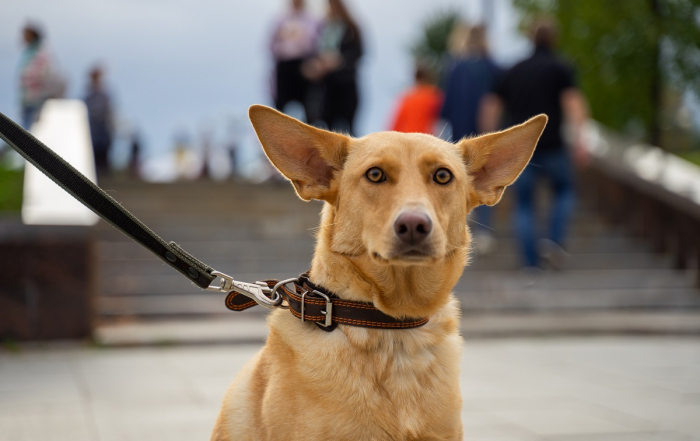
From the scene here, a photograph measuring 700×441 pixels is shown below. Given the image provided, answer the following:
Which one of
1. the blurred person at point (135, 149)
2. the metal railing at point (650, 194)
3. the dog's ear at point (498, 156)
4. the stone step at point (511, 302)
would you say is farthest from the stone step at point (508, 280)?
the blurred person at point (135, 149)

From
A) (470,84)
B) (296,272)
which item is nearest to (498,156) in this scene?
(296,272)

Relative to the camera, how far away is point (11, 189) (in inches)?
368

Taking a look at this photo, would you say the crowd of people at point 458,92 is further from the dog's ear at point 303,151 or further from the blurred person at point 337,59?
the dog's ear at point 303,151

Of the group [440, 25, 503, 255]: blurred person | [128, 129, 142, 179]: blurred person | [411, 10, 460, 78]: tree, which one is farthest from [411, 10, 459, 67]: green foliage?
[440, 25, 503, 255]: blurred person

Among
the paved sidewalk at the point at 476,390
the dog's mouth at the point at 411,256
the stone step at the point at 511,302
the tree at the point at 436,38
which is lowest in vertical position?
the paved sidewalk at the point at 476,390

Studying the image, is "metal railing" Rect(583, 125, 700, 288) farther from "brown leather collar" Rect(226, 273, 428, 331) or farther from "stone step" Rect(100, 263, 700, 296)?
"brown leather collar" Rect(226, 273, 428, 331)

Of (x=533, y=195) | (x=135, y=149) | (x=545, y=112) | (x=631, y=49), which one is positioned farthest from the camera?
(x=135, y=149)

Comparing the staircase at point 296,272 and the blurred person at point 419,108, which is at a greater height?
the blurred person at point 419,108

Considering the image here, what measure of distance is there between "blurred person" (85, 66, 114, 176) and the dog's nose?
590 inches

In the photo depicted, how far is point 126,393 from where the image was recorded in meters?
5.56

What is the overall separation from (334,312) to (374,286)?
183 millimetres

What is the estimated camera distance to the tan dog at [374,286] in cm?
266

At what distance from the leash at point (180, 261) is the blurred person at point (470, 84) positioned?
7379 millimetres

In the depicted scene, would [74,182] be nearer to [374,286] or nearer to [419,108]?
[374,286]
